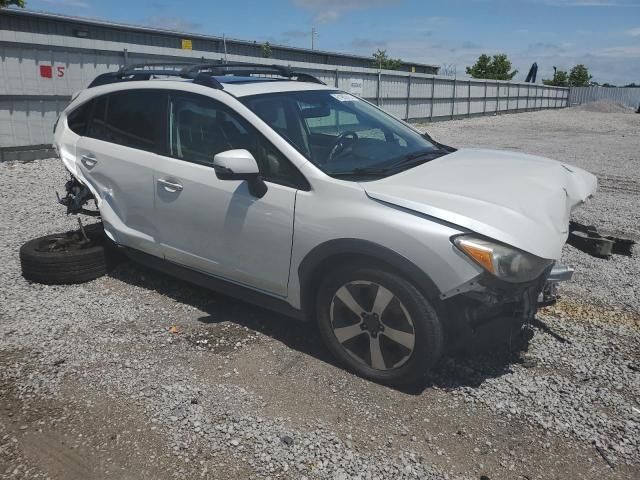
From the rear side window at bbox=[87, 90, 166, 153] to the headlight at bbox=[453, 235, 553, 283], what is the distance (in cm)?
242

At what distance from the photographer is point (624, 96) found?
5306 centimetres

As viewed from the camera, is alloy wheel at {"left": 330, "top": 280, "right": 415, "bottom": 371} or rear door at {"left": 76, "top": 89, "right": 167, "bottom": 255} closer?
alloy wheel at {"left": 330, "top": 280, "right": 415, "bottom": 371}

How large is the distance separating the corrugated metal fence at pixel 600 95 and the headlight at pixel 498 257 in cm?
5576

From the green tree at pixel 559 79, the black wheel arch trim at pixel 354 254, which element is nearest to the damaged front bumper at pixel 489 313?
the black wheel arch trim at pixel 354 254

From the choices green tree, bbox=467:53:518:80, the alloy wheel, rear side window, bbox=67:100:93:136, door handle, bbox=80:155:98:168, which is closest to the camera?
the alloy wheel

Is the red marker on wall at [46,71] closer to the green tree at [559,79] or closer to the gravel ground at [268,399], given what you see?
the gravel ground at [268,399]

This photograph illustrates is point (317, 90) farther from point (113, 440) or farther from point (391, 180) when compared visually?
point (113, 440)

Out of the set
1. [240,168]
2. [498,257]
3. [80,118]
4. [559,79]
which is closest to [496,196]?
[498,257]

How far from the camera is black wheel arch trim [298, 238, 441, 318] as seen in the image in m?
2.76

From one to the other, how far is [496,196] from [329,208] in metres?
0.97

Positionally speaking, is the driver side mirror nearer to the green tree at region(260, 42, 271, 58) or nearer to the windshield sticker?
the windshield sticker

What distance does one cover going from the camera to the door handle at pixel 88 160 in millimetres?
4367

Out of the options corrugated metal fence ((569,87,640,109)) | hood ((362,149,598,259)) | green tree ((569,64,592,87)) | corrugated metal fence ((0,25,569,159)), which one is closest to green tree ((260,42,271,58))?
corrugated metal fence ((0,25,569,159))

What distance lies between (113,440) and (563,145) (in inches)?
692
